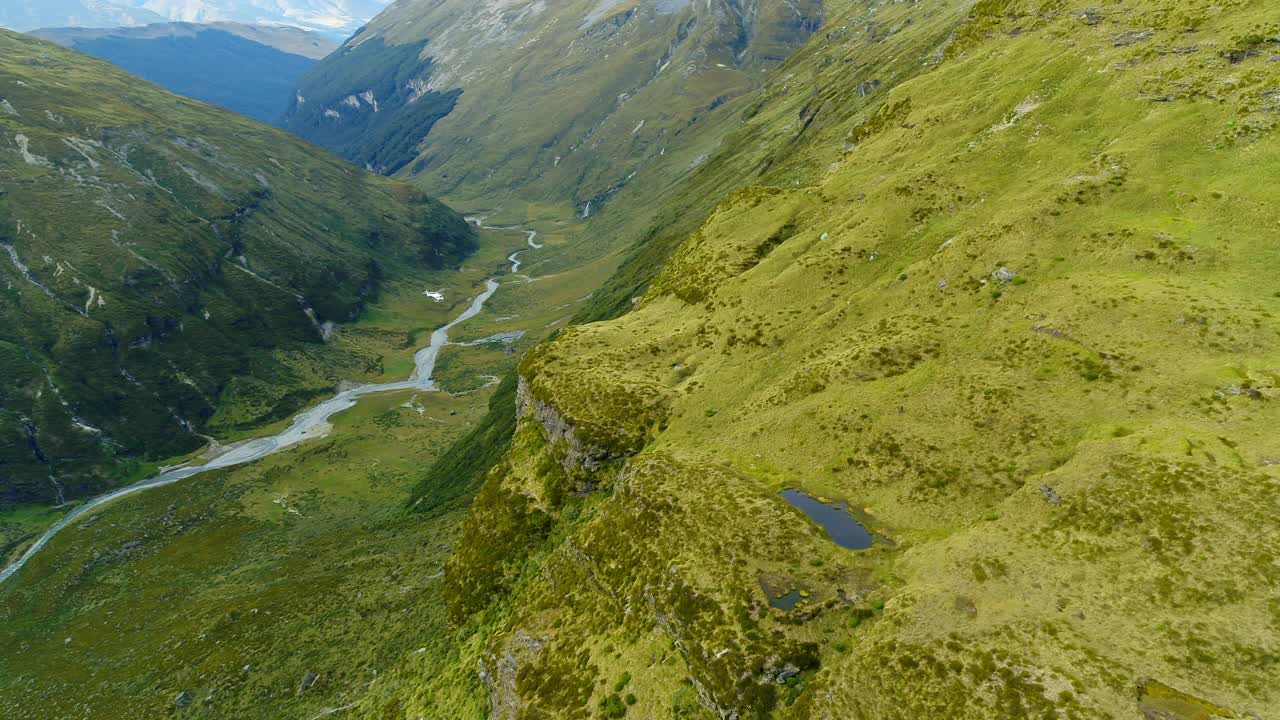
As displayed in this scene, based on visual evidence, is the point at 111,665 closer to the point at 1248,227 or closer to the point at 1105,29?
the point at 1248,227

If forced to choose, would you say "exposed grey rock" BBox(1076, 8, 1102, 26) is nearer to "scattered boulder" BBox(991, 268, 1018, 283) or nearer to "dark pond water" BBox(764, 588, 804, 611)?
"scattered boulder" BBox(991, 268, 1018, 283)

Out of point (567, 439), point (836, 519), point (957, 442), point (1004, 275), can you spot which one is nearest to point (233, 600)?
point (567, 439)

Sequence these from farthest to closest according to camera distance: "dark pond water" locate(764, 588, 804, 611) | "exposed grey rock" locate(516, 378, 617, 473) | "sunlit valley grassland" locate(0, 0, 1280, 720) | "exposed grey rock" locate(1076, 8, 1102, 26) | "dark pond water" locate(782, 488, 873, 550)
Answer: "exposed grey rock" locate(1076, 8, 1102, 26) < "exposed grey rock" locate(516, 378, 617, 473) < "dark pond water" locate(782, 488, 873, 550) < "dark pond water" locate(764, 588, 804, 611) < "sunlit valley grassland" locate(0, 0, 1280, 720)

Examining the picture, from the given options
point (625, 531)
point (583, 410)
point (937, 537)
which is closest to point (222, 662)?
point (583, 410)

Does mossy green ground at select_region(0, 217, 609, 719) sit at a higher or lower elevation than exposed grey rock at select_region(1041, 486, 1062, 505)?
lower

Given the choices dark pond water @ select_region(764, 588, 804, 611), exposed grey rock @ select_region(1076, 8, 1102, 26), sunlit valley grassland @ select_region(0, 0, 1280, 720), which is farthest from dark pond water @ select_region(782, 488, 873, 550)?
exposed grey rock @ select_region(1076, 8, 1102, 26)

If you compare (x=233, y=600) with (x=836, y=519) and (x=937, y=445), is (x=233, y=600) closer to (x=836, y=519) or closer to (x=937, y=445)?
(x=836, y=519)
